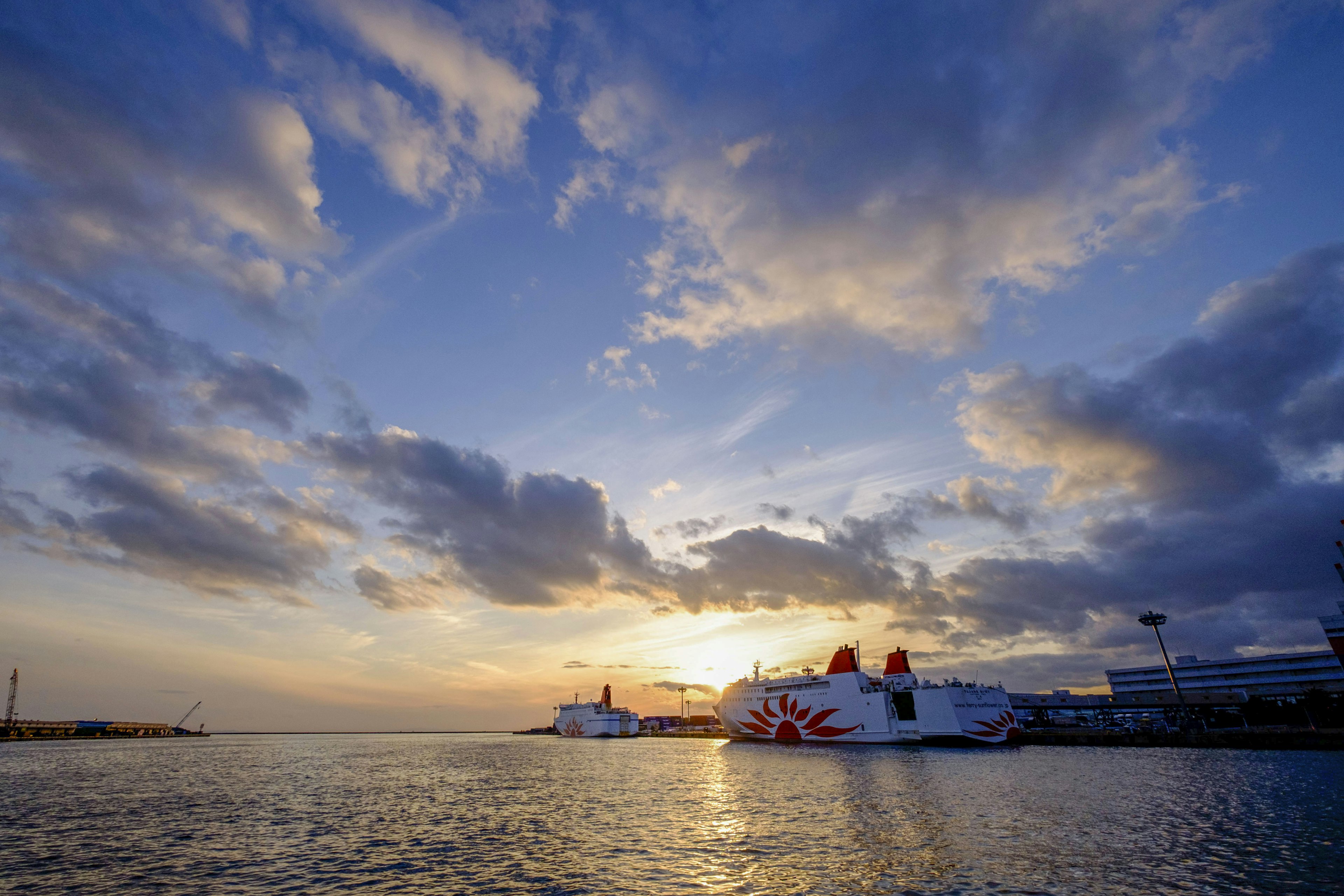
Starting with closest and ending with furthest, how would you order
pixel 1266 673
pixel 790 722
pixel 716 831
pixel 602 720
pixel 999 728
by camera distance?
pixel 716 831 < pixel 999 728 < pixel 790 722 < pixel 1266 673 < pixel 602 720

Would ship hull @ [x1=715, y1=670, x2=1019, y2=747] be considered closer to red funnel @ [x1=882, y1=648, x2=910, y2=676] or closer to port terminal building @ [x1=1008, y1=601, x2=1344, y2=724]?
red funnel @ [x1=882, y1=648, x2=910, y2=676]

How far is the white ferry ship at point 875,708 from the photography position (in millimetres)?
83438

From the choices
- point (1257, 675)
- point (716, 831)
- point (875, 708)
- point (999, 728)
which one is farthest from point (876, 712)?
point (1257, 675)

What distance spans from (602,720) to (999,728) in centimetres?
12869

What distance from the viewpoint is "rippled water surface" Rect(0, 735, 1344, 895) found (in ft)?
66.2

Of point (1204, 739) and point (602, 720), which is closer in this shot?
point (1204, 739)

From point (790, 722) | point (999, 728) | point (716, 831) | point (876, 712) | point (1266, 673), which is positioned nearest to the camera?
point (716, 831)

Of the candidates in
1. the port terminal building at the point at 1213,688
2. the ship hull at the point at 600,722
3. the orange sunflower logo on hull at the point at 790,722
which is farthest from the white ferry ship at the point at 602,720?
the port terminal building at the point at 1213,688

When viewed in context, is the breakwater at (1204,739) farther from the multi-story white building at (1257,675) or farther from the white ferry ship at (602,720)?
the white ferry ship at (602,720)

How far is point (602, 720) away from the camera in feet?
601

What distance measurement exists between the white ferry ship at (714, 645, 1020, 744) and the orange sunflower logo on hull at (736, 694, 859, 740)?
0.38ft

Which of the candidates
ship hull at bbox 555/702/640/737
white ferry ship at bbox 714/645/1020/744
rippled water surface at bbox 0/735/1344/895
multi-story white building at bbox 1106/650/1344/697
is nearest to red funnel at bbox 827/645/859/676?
white ferry ship at bbox 714/645/1020/744

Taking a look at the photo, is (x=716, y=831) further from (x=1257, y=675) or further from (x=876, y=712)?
(x=1257, y=675)

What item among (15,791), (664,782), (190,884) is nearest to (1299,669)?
(664,782)
